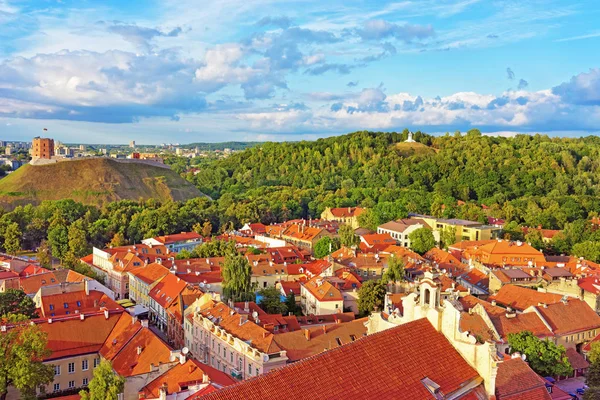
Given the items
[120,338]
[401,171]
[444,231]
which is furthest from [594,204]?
[120,338]

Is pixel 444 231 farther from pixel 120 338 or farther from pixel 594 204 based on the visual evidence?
pixel 120 338

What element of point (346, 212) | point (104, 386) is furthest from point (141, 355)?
point (346, 212)

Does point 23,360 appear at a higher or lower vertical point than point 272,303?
higher

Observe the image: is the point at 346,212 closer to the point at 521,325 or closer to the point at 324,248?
the point at 324,248

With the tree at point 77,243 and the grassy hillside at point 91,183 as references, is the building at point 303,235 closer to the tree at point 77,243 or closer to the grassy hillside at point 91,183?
the tree at point 77,243

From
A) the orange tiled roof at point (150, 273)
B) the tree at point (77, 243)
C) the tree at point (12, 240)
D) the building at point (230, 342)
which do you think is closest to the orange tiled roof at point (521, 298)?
the building at point (230, 342)
